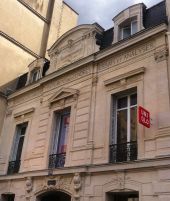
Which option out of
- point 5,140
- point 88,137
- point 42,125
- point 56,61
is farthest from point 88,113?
point 5,140

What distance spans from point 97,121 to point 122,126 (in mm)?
831

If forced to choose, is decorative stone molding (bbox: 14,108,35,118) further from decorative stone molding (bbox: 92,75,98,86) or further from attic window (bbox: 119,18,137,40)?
attic window (bbox: 119,18,137,40)

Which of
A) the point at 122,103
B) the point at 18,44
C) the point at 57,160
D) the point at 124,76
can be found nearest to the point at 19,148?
the point at 57,160

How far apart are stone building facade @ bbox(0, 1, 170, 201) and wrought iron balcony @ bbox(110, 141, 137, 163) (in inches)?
1.0

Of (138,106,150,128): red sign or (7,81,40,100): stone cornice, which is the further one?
(7,81,40,100): stone cornice

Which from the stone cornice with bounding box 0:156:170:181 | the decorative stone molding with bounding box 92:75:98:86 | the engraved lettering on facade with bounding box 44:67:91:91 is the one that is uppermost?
the engraved lettering on facade with bounding box 44:67:91:91

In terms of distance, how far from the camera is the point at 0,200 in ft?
36.1

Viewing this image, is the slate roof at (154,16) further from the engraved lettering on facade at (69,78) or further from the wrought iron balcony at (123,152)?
the wrought iron balcony at (123,152)

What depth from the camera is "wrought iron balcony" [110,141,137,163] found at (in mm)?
7820

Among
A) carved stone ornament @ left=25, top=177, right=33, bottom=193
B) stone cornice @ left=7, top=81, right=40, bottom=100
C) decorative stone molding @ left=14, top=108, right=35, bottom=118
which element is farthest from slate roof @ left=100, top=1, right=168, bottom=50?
carved stone ornament @ left=25, top=177, right=33, bottom=193

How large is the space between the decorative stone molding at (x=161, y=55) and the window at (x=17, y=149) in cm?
615

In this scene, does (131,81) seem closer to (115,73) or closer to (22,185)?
(115,73)

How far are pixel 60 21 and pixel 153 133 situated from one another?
11.2 metres

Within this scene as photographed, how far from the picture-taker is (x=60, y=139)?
33.9 ft
